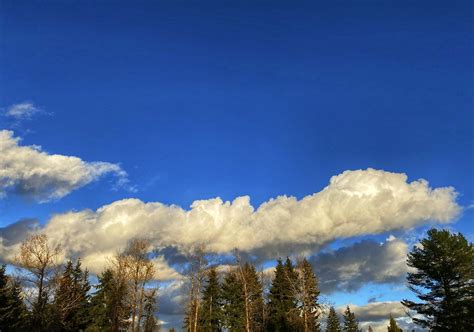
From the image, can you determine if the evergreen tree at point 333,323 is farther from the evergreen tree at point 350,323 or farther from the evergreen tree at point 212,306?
the evergreen tree at point 212,306

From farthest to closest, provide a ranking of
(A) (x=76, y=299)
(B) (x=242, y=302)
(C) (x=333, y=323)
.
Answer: (C) (x=333, y=323) < (B) (x=242, y=302) < (A) (x=76, y=299)

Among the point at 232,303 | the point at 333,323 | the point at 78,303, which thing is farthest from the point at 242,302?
the point at 333,323

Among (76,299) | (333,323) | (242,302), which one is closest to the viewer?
(76,299)

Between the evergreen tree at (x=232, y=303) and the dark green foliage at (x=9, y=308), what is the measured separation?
3067cm

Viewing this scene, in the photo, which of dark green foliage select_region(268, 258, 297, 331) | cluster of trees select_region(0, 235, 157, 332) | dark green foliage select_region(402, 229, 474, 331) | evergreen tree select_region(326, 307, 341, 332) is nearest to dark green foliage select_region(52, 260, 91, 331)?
cluster of trees select_region(0, 235, 157, 332)

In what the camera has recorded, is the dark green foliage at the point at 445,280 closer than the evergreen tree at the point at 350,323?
Yes

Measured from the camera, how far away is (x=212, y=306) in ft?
241

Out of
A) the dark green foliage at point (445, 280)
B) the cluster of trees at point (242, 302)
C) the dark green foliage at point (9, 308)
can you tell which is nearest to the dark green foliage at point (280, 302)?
the cluster of trees at point (242, 302)

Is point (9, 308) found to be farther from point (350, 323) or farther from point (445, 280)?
point (350, 323)

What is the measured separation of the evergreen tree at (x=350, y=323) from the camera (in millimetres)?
111938

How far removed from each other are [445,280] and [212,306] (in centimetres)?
4100

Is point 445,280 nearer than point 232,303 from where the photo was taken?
Yes

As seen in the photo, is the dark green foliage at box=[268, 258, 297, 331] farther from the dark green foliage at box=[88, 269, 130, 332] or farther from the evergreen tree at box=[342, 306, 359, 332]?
the evergreen tree at box=[342, 306, 359, 332]

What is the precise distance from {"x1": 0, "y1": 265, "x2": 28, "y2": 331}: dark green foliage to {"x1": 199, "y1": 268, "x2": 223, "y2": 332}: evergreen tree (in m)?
27.0
